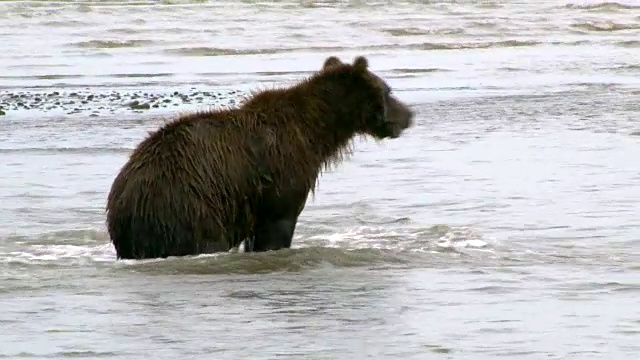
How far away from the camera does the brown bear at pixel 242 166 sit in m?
8.82

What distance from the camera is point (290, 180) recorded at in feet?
30.7

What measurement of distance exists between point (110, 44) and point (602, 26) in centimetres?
1069

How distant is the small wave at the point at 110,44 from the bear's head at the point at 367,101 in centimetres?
1850

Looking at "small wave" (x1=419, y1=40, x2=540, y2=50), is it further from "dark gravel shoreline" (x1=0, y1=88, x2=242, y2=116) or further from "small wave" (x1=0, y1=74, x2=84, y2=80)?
"dark gravel shoreline" (x1=0, y1=88, x2=242, y2=116)

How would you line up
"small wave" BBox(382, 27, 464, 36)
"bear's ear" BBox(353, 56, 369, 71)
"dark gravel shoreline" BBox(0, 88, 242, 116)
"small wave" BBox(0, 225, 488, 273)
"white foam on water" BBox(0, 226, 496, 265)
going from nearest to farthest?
"small wave" BBox(0, 225, 488, 273), "white foam on water" BBox(0, 226, 496, 265), "bear's ear" BBox(353, 56, 369, 71), "dark gravel shoreline" BBox(0, 88, 242, 116), "small wave" BBox(382, 27, 464, 36)

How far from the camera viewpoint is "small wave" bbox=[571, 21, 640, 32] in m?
32.1

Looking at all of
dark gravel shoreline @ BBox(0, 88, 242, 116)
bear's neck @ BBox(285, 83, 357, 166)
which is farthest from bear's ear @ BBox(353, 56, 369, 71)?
dark gravel shoreline @ BBox(0, 88, 242, 116)

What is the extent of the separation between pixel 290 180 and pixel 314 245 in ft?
1.90

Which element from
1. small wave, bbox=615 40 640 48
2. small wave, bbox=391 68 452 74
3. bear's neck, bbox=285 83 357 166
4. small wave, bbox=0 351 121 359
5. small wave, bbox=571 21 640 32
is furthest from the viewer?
small wave, bbox=571 21 640 32

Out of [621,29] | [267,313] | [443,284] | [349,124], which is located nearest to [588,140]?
[349,124]

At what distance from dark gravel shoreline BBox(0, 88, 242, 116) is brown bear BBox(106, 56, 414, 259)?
7935mm

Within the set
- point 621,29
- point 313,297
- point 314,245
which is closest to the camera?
point 313,297

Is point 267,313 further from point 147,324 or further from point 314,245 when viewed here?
point 314,245

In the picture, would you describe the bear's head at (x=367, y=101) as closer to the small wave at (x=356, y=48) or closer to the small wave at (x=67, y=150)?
Answer: the small wave at (x=67, y=150)
